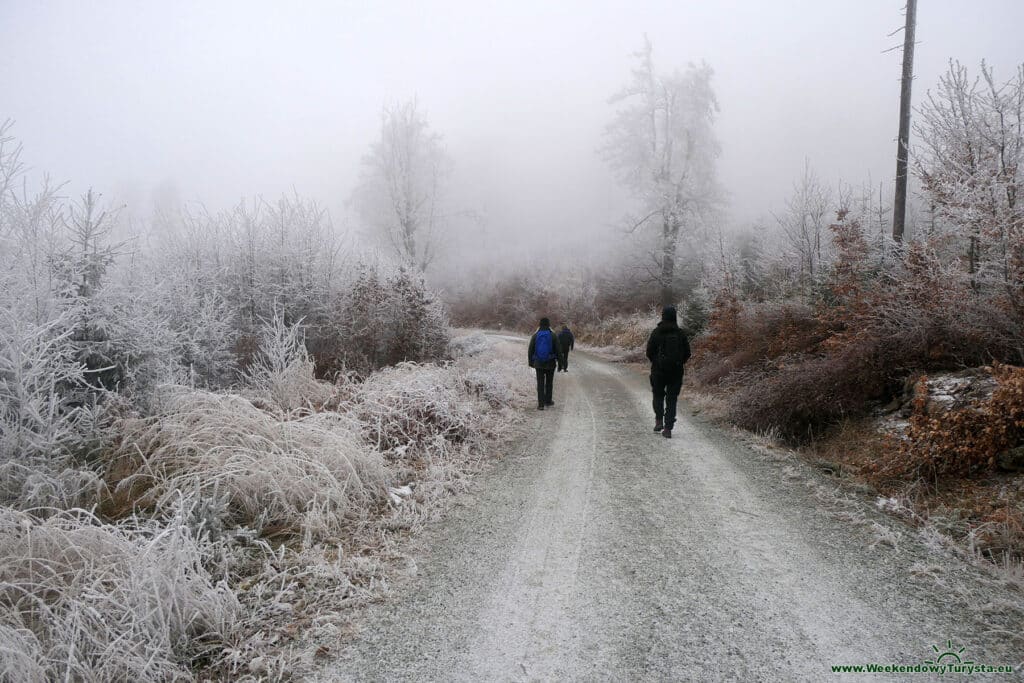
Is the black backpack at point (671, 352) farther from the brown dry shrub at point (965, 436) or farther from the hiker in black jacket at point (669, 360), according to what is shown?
the brown dry shrub at point (965, 436)

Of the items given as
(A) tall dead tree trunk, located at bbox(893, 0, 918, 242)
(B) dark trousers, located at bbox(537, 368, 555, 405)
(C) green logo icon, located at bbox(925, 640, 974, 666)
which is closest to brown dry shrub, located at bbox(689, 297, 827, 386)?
(A) tall dead tree trunk, located at bbox(893, 0, 918, 242)

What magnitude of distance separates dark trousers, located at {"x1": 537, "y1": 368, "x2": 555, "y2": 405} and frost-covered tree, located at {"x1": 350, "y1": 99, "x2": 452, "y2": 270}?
1602cm

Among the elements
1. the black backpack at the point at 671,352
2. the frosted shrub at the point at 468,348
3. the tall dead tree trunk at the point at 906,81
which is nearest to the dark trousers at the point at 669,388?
the black backpack at the point at 671,352

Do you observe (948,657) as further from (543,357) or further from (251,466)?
(543,357)

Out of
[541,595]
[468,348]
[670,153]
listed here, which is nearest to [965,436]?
[541,595]

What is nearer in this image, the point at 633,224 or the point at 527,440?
the point at 527,440

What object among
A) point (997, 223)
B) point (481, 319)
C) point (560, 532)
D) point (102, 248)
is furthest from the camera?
point (481, 319)

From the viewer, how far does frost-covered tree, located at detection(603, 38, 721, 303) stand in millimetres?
22375

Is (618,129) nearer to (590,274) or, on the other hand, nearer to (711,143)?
(711,143)

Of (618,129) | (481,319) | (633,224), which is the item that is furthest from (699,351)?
(481,319)

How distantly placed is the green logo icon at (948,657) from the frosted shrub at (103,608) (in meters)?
3.91

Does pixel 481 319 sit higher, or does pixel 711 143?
pixel 711 143

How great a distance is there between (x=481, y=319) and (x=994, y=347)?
28371mm

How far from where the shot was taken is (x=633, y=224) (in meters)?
24.2
